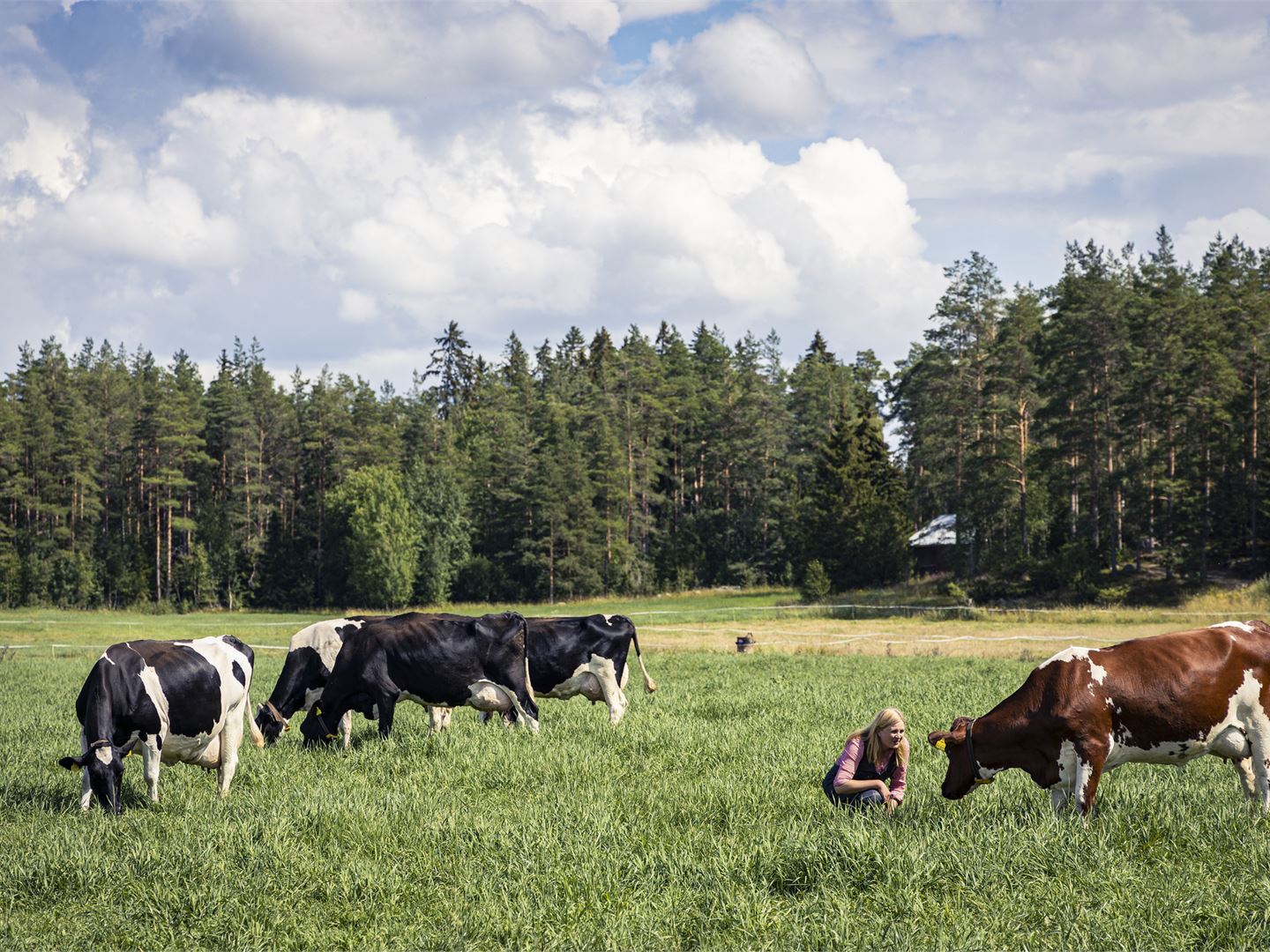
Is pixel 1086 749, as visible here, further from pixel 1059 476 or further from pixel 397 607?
pixel 397 607

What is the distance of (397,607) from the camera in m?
86.9

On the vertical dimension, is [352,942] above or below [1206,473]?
below

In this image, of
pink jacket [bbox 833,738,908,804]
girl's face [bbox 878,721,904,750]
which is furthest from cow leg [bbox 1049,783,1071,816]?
girl's face [bbox 878,721,904,750]

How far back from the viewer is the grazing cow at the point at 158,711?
35.4 feet

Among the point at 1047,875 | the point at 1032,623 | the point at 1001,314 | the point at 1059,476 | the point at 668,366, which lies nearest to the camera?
the point at 1047,875

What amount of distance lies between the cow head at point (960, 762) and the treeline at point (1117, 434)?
1916 inches

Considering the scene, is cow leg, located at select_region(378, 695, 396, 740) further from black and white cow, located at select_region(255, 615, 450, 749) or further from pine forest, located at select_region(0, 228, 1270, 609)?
pine forest, located at select_region(0, 228, 1270, 609)

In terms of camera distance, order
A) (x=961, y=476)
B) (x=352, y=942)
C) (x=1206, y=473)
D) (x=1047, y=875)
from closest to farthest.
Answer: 1. (x=352, y=942)
2. (x=1047, y=875)
3. (x=1206, y=473)
4. (x=961, y=476)

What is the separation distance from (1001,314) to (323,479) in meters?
58.1

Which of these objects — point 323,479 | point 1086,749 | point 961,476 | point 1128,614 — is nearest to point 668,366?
point 323,479

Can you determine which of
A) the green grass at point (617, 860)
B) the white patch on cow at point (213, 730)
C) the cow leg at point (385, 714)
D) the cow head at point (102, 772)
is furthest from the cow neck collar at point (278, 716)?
Answer: the cow head at point (102, 772)

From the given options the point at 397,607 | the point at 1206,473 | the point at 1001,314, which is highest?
the point at 1001,314

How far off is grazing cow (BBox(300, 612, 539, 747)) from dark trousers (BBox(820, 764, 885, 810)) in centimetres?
637

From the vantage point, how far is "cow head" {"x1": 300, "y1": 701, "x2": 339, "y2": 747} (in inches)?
589
